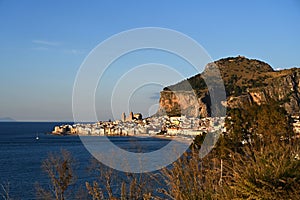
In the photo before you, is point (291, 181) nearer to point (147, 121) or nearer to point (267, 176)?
point (267, 176)

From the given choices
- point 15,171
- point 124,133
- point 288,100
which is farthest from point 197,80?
point 15,171

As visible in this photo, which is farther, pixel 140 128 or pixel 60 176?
pixel 140 128

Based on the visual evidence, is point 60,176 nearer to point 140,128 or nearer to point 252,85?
point 140,128

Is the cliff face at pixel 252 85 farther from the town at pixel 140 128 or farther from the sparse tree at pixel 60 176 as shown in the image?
the sparse tree at pixel 60 176

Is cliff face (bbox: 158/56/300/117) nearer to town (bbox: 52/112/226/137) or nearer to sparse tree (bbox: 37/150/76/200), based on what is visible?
town (bbox: 52/112/226/137)

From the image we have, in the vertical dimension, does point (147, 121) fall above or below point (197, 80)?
below

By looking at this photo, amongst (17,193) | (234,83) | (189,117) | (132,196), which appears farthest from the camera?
(234,83)

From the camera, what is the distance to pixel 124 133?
6262 cm

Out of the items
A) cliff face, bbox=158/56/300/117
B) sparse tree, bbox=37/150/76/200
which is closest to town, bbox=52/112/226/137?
cliff face, bbox=158/56/300/117

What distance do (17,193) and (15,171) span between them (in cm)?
814

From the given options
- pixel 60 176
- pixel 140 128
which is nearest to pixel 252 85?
pixel 140 128

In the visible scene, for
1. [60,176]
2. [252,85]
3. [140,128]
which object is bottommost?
[60,176]

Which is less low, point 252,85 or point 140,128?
point 252,85

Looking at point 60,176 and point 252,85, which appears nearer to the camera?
point 60,176
